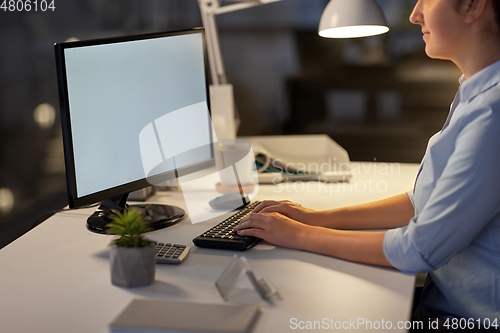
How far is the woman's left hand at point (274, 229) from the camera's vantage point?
3.01ft

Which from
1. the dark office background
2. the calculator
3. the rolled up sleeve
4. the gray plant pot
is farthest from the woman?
the dark office background

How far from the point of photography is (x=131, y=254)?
742mm

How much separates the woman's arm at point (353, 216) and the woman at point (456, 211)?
0.07 metres

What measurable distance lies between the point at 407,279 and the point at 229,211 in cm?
53

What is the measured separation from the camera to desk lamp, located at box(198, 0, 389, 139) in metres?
1.35

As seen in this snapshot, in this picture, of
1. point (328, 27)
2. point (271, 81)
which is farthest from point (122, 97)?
point (271, 81)

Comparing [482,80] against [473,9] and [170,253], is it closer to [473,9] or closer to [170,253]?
[473,9]

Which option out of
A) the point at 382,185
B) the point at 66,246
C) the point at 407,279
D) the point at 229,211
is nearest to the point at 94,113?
the point at 66,246

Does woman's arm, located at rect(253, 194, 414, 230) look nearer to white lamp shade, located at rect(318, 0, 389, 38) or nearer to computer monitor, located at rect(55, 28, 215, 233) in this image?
computer monitor, located at rect(55, 28, 215, 233)

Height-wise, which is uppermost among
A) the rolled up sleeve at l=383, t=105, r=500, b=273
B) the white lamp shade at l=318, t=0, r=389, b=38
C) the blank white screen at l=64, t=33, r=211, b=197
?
the white lamp shade at l=318, t=0, r=389, b=38

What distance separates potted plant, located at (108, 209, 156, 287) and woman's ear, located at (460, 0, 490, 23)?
679 millimetres

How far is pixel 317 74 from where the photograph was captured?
6.77ft

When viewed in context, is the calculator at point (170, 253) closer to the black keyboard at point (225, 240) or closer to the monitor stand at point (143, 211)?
the black keyboard at point (225, 240)

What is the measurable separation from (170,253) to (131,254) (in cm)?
14
